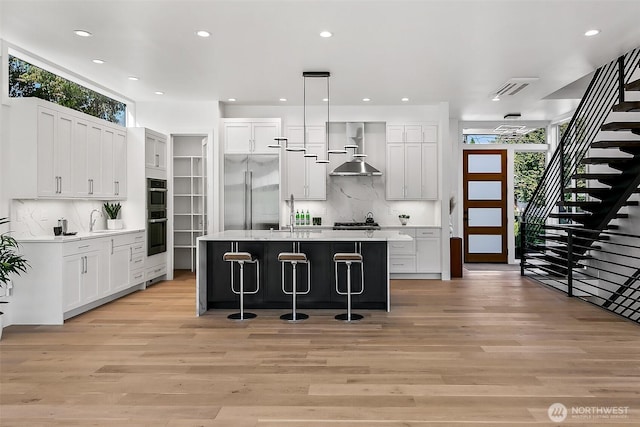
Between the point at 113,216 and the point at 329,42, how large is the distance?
4.08 metres

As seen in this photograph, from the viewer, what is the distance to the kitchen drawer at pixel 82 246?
4.79 metres

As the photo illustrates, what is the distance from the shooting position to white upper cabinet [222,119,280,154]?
297 inches

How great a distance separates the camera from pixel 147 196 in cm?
679

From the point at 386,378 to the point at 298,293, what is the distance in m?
2.07

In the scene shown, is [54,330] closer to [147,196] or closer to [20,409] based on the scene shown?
[20,409]

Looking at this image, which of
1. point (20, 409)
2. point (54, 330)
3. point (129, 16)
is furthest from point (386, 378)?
point (129, 16)

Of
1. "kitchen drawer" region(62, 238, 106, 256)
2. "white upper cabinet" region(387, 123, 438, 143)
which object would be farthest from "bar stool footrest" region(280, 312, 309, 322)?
"white upper cabinet" region(387, 123, 438, 143)

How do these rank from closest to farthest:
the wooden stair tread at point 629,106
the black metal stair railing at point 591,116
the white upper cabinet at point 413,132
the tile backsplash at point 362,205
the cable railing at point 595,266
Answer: the wooden stair tread at point 629,106
the black metal stair railing at point 591,116
the cable railing at point 595,266
the white upper cabinet at point 413,132
the tile backsplash at point 362,205

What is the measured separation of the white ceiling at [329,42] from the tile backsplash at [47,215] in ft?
5.82

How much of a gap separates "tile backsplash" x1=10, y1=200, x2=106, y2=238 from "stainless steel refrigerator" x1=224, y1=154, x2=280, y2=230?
6.75 ft

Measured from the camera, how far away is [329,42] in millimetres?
4742

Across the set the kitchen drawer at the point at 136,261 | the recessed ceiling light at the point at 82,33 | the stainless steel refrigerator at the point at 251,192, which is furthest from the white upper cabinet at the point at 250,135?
the recessed ceiling light at the point at 82,33

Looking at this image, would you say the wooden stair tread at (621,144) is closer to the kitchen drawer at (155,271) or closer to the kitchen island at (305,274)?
the kitchen island at (305,274)

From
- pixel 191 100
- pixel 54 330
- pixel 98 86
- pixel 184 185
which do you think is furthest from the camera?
pixel 184 185
